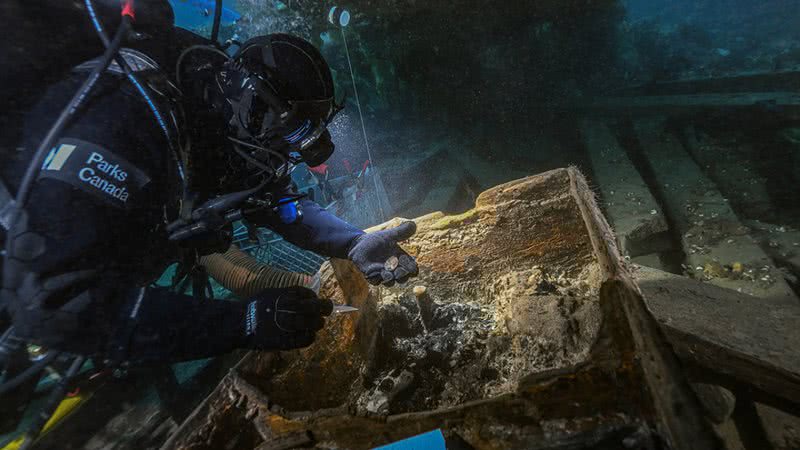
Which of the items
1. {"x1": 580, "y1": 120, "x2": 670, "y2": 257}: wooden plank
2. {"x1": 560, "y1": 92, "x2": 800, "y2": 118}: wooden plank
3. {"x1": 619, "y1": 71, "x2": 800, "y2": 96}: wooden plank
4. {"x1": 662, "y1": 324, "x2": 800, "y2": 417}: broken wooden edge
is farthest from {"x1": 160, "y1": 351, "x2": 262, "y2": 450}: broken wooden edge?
{"x1": 619, "y1": 71, "x2": 800, "y2": 96}: wooden plank

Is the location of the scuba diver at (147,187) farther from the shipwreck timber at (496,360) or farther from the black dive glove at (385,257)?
the shipwreck timber at (496,360)

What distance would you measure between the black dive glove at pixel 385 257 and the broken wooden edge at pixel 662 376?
1338 mm

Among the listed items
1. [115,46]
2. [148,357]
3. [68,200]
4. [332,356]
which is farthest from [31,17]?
[332,356]

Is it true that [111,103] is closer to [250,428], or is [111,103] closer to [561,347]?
[250,428]

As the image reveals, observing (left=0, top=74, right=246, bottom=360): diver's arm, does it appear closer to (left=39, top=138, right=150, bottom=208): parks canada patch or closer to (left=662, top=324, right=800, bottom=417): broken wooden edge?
(left=39, top=138, right=150, bottom=208): parks canada patch

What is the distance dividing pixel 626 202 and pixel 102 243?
6.21m

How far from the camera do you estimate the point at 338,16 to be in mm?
9250

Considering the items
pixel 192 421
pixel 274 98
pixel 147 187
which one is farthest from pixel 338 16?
pixel 192 421

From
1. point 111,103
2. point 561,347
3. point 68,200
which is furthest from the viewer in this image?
point 561,347

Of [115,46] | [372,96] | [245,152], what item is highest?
[372,96]

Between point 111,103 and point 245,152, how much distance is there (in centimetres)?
64

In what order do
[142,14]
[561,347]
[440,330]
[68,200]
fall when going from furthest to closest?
[440,330], [561,347], [142,14], [68,200]

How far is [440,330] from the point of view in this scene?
8.93ft

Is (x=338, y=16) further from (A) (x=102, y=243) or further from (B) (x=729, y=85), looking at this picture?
(B) (x=729, y=85)
